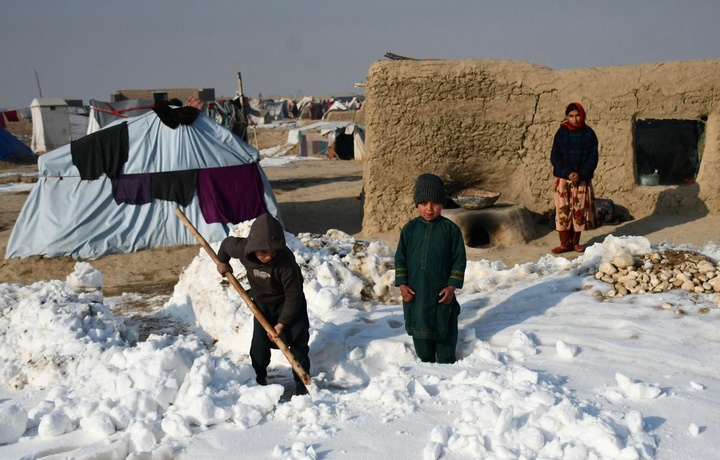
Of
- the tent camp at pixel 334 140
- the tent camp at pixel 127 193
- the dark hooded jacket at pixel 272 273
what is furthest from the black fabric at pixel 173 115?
the tent camp at pixel 334 140

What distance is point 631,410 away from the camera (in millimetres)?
2873

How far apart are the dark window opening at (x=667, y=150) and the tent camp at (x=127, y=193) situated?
6.20 metres

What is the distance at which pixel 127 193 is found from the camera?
367 inches

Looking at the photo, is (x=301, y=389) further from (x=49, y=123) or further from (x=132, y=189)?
(x=49, y=123)

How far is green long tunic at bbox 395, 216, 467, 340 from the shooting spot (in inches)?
143

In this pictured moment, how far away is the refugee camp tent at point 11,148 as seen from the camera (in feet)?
68.0

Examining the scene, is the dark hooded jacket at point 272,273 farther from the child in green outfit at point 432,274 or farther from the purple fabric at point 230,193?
the purple fabric at point 230,193

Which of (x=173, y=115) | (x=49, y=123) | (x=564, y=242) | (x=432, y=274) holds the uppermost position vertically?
(x=173, y=115)

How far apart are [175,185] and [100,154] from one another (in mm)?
1035

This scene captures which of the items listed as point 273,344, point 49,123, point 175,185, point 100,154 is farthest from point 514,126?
point 49,123

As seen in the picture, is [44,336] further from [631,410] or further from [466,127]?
[466,127]

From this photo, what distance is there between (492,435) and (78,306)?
Result: 2.87 m

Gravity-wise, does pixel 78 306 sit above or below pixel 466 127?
below

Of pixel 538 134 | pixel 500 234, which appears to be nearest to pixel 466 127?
pixel 538 134
